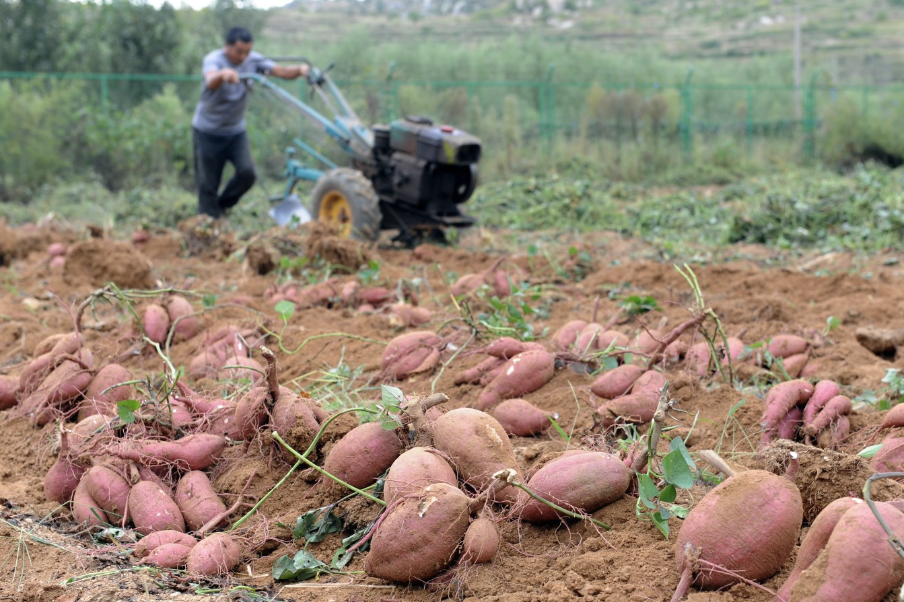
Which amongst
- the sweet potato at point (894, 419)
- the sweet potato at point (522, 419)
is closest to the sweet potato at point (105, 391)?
the sweet potato at point (522, 419)

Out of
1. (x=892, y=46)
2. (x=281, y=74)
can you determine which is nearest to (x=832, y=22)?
(x=892, y=46)

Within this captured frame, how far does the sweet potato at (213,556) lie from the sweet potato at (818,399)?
183cm

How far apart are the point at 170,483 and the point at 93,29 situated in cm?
1534

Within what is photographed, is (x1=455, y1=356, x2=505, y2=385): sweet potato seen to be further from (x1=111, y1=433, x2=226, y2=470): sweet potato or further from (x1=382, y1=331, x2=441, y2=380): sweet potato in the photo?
(x1=111, y1=433, x2=226, y2=470): sweet potato

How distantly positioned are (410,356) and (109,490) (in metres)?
1.35

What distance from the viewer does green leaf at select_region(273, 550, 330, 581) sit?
217 cm

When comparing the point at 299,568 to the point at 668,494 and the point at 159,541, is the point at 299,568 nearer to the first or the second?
the point at 159,541

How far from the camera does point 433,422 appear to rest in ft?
7.79

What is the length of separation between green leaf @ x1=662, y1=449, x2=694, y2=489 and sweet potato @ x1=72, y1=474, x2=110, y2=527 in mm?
1715

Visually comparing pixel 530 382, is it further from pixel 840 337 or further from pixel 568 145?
pixel 568 145

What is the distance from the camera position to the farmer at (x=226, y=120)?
8.05 m

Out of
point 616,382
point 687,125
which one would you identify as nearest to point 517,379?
point 616,382

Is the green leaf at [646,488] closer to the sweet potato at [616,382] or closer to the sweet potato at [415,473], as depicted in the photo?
the sweet potato at [415,473]

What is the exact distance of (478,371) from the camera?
11.0ft
